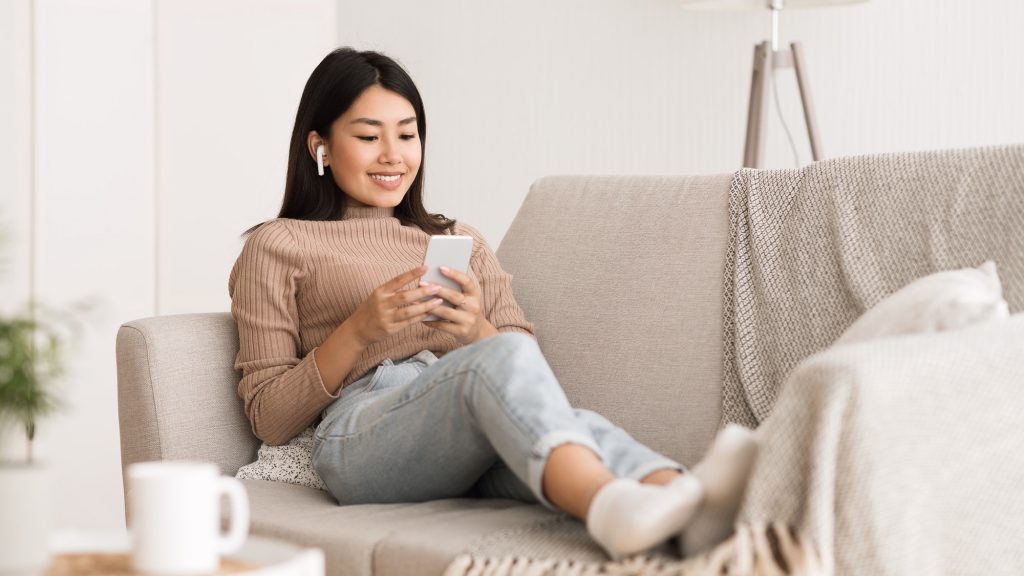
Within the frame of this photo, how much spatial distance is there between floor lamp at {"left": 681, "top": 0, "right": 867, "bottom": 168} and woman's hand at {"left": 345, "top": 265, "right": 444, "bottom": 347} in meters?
1.33

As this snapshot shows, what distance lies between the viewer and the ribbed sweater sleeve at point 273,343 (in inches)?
73.7

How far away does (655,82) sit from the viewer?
3.49 meters

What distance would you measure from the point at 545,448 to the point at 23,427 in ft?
2.09

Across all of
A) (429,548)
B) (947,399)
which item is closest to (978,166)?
(947,399)

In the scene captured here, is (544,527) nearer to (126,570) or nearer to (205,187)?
(126,570)

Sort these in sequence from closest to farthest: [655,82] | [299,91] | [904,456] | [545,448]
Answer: [904,456], [545,448], [655,82], [299,91]

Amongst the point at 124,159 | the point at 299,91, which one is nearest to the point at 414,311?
the point at 124,159

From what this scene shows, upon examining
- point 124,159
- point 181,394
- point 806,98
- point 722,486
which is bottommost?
point 181,394

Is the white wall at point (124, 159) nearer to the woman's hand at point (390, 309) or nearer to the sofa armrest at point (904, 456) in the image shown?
the woman's hand at point (390, 309)

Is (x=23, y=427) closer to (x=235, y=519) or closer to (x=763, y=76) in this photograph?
(x=235, y=519)

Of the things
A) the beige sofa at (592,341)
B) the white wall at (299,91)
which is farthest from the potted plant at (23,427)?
the white wall at (299,91)

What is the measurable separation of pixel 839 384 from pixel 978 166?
0.75m

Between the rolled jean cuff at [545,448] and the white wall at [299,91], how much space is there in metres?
1.70

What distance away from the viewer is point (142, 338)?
6.19 ft
